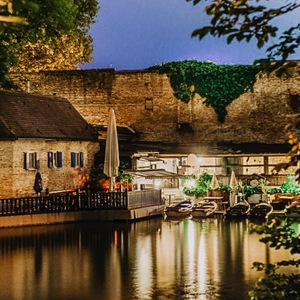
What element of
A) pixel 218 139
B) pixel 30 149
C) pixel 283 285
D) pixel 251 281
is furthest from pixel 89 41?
pixel 283 285

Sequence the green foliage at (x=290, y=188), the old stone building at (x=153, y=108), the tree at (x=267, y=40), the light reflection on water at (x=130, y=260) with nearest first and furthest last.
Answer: the tree at (x=267, y=40) → the light reflection on water at (x=130, y=260) → the green foliage at (x=290, y=188) → the old stone building at (x=153, y=108)

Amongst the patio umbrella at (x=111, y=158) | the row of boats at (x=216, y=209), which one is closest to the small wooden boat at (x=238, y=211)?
the row of boats at (x=216, y=209)

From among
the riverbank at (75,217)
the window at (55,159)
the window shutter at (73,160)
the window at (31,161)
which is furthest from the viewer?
the window shutter at (73,160)

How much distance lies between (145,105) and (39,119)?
381 inches

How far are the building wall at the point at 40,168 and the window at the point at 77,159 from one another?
0.16 meters

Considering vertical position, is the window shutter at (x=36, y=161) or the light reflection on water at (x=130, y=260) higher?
the window shutter at (x=36, y=161)

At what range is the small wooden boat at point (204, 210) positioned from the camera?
28.8 meters

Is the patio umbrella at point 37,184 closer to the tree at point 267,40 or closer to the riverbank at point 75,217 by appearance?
the riverbank at point 75,217

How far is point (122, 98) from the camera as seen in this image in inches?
1626

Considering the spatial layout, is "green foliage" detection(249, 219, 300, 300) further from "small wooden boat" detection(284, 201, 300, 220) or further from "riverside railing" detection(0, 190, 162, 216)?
"riverside railing" detection(0, 190, 162, 216)

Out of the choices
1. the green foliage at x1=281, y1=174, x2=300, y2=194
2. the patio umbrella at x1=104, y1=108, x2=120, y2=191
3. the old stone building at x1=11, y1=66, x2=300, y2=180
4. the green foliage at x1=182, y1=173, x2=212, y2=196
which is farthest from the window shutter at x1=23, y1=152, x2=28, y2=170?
the old stone building at x1=11, y1=66, x2=300, y2=180

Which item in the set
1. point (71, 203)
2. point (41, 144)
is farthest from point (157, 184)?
point (71, 203)

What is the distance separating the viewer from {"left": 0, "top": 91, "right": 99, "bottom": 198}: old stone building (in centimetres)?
2980

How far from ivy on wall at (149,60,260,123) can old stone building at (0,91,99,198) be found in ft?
21.8
